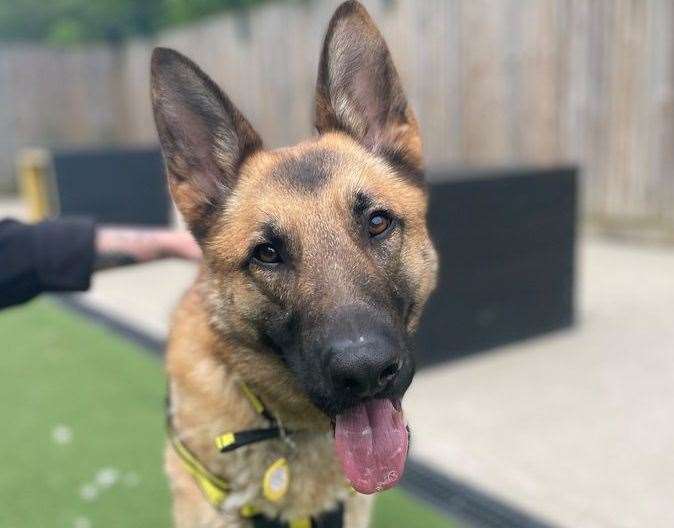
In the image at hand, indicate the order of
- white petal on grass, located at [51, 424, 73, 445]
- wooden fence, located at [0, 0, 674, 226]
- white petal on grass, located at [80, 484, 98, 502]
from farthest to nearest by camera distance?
wooden fence, located at [0, 0, 674, 226]
white petal on grass, located at [51, 424, 73, 445]
white petal on grass, located at [80, 484, 98, 502]

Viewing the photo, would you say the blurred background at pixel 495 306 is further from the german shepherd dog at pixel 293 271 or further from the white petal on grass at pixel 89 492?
the german shepherd dog at pixel 293 271

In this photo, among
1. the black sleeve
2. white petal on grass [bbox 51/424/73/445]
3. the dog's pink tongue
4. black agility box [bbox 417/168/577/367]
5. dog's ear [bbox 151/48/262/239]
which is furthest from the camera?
black agility box [bbox 417/168/577/367]

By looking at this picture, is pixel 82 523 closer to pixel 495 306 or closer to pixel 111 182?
pixel 495 306

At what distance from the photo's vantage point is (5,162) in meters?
16.2

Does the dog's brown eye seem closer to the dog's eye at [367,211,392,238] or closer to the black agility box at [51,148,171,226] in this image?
the dog's eye at [367,211,392,238]

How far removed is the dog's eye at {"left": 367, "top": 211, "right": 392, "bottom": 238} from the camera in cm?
188

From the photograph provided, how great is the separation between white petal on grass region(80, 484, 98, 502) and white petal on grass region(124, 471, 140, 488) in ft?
0.47

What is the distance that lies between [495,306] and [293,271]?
10.2ft

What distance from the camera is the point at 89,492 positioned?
122 inches

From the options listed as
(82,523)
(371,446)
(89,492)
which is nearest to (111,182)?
(89,492)

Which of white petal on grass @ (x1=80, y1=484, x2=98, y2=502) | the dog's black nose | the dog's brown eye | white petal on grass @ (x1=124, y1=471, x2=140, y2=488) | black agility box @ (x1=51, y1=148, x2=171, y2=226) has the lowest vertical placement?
white petal on grass @ (x1=124, y1=471, x2=140, y2=488)

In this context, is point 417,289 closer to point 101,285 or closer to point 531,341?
point 531,341

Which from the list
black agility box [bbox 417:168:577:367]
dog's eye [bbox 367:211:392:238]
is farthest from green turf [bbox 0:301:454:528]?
black agility box [bbox 417:168:577:367]

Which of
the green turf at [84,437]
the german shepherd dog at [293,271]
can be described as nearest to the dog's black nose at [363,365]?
the german shepherd dog at [293,271]
